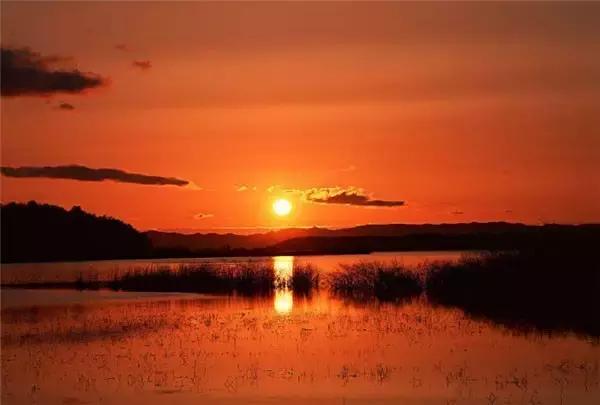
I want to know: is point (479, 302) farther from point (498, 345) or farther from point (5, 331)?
point (5, 331)

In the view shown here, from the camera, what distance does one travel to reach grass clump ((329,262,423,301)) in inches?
1178

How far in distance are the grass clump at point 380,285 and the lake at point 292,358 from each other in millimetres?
3654

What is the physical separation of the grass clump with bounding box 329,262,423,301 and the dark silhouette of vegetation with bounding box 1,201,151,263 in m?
39.9

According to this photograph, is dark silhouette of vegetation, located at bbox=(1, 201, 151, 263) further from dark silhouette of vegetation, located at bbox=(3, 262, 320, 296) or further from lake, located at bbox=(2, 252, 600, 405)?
lake, located at bbox=(2, 252, 600, 405)

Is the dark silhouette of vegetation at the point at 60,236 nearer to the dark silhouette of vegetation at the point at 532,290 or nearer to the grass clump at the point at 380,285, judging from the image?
Answer: the grass clump at the point at 380,285

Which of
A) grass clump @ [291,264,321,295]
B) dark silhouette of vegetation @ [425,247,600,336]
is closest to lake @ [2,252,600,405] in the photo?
dark silhouette of vegetation @ [425,247,600,336]

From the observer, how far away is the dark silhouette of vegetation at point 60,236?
2734 inches

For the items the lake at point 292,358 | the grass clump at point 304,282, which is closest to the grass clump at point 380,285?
the grass clump at point 304,282

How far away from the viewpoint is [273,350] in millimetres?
18203

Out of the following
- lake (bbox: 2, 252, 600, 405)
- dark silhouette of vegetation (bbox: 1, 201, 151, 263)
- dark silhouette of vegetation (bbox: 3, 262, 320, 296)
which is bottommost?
lake (bbox: 2, 252, 600, 405)

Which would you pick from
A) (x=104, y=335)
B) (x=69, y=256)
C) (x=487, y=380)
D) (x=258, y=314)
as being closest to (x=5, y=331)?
(x=104, y=335)

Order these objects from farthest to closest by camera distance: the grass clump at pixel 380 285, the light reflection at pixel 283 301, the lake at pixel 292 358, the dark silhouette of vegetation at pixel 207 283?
the dark silhouette of vegetation at pixel 207 283 < the grass clump at pixel 380 285 < the light reflection at pixel 283 301 < the lake at pixel 292 358

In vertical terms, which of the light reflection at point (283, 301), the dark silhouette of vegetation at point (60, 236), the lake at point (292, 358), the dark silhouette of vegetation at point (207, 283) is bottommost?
the lake at point (292, 358)

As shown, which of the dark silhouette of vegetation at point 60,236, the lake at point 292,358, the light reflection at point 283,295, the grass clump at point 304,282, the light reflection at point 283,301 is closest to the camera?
the lake at point 292,358
